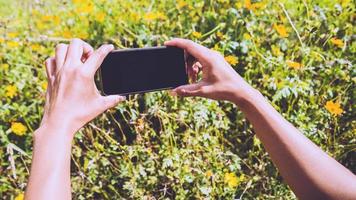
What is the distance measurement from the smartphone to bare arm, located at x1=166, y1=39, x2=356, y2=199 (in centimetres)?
15

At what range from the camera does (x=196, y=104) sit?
1.99 metres

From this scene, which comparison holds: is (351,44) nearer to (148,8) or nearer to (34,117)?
(148,8)

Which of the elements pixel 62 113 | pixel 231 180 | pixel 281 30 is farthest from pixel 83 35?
pixel 62 113

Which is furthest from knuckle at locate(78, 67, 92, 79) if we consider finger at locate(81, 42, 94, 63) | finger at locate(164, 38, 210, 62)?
finger at locate(164, 38, 210, 62)

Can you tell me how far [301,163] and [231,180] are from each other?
A: 76cm

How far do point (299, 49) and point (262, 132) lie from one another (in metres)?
1.19

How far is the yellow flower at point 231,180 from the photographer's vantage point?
71.8 inches

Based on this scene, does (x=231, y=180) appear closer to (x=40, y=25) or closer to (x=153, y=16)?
(x=153, y=16)

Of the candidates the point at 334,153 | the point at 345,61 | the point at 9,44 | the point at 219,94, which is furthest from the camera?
the point at 9,44

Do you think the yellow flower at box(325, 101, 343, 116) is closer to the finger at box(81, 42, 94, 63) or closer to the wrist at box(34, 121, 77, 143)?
the finger at box(81, 42, 94, 63)

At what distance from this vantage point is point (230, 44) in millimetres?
2137

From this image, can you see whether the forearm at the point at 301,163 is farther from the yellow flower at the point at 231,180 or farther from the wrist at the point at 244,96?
the yellow flower at the point at 231,180

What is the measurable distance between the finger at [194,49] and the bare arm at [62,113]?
25 centimetres

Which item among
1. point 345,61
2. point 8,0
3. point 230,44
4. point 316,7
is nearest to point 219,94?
Result: point 230,44
